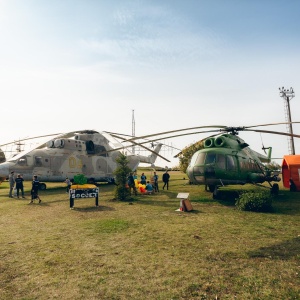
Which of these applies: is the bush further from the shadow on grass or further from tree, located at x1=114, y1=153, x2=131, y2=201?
tree, located at x1=114, y1=153, x2=131, y2=201

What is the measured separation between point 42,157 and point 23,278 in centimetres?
1822

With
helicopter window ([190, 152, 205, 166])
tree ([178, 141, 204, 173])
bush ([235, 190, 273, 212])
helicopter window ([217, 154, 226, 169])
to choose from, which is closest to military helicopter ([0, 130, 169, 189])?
helicopter window ([190, 152, 205, 166])

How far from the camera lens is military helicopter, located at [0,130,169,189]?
21.1m

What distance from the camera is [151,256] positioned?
6.27m

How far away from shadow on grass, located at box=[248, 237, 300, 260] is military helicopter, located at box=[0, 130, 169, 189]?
1325 cm

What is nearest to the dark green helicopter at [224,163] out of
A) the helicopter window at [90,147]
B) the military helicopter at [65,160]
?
the military helicopter at [65,160]

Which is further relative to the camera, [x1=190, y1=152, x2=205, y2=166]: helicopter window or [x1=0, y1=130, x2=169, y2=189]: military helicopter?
[x1=0, y1=130, x2=169, y2=189]: military helicopter

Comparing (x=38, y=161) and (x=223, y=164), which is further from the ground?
(x=38, y=161)

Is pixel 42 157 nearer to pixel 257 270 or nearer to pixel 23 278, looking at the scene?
pixel 23 278

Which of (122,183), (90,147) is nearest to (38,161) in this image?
(90,147)

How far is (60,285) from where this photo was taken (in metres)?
4.84

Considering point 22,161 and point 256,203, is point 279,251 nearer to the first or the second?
point 256,203

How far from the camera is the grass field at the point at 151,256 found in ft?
15.1

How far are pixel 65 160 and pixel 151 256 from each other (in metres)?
18.6
